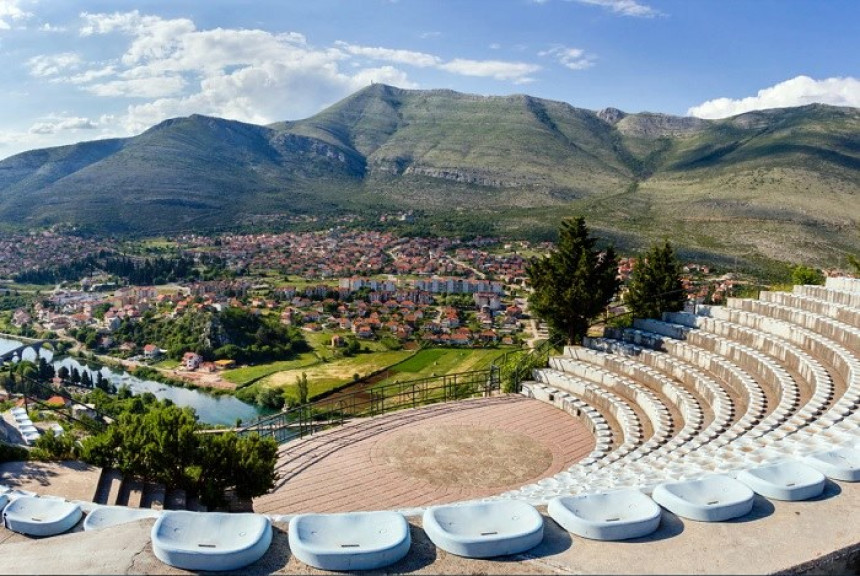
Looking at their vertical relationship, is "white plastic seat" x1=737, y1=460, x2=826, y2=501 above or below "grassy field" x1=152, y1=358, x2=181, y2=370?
above

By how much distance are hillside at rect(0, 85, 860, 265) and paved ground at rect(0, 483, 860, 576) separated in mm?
62513

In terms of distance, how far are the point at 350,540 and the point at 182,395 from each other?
133 ft

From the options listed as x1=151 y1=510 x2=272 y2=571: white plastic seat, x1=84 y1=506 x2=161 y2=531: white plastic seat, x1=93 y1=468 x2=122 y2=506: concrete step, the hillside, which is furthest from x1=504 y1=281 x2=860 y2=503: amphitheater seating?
the hillside

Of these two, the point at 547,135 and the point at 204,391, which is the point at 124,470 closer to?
the point at 204,391

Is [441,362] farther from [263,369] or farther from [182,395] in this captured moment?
[182,395]

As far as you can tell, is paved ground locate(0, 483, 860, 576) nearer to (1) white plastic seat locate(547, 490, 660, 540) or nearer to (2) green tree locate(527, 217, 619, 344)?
(1) white plastic seat locate(547, 490, 660, 540)

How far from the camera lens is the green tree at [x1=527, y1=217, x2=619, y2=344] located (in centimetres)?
1655

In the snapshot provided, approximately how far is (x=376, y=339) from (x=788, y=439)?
151 feet

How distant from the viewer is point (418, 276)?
82.4 m

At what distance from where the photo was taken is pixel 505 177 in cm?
13700

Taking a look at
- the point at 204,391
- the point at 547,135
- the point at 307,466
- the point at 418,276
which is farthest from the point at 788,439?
the point at 547,135

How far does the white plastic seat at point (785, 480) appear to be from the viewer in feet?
17.0

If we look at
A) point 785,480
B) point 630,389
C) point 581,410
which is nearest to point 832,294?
point 630,389

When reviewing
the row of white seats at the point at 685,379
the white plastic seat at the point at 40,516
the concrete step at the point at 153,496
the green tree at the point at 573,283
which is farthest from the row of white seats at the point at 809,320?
the white plastic seat at the point at 40,516
